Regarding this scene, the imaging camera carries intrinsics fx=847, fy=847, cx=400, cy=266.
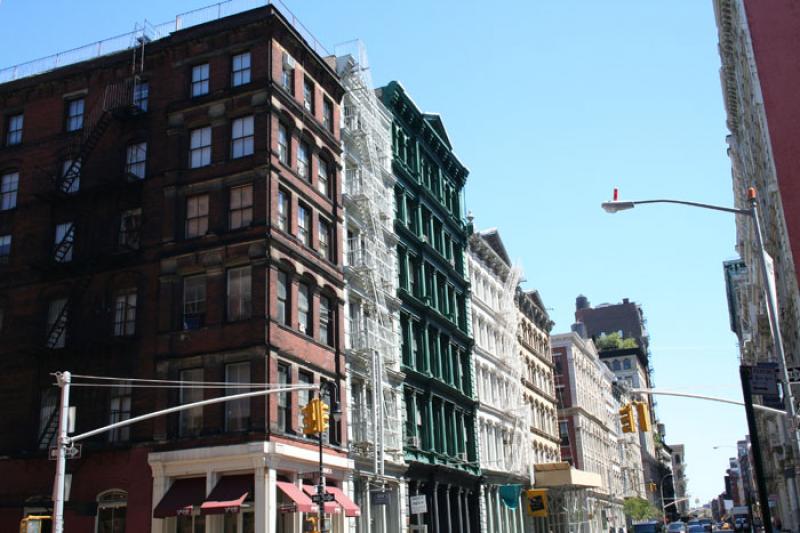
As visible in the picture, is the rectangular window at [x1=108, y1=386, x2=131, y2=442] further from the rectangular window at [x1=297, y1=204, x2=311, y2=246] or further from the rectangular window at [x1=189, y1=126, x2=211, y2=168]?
the rectangular window at [x1=189, y1=126, x2=211, y2=168]

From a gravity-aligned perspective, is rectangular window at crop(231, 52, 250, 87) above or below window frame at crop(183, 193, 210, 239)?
above

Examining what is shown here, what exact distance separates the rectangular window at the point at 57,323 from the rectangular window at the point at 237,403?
883 cm

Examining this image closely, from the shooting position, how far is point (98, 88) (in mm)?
40719

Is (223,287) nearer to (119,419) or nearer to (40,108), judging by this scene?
(119,419)

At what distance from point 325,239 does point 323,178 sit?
3125 millimetres

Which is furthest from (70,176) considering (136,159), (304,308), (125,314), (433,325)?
(433,325)

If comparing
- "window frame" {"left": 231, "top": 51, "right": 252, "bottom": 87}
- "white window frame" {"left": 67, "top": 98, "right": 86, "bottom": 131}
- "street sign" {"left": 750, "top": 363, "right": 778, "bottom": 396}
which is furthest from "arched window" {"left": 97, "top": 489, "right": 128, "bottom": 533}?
"street sign" {"left": 750, "top": 363, "right": 778, "bottom": 396}

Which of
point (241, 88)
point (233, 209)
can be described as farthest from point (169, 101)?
point (233, 209)

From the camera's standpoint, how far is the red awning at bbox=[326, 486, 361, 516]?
35681 millimetres

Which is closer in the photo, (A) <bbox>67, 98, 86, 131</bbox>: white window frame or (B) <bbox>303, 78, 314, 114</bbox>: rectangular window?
(B) <bbox>303, 78, 314, 114</bbox>: rectangular window

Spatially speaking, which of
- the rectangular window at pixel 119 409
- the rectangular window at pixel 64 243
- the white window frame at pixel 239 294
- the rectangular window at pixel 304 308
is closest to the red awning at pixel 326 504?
the rectangular window at pixel 304 308

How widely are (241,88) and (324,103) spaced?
20.9 feet

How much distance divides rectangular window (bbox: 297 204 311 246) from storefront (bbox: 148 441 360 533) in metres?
9.43

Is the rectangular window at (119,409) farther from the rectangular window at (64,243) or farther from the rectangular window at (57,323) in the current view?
the rectangular window at (64,243)
